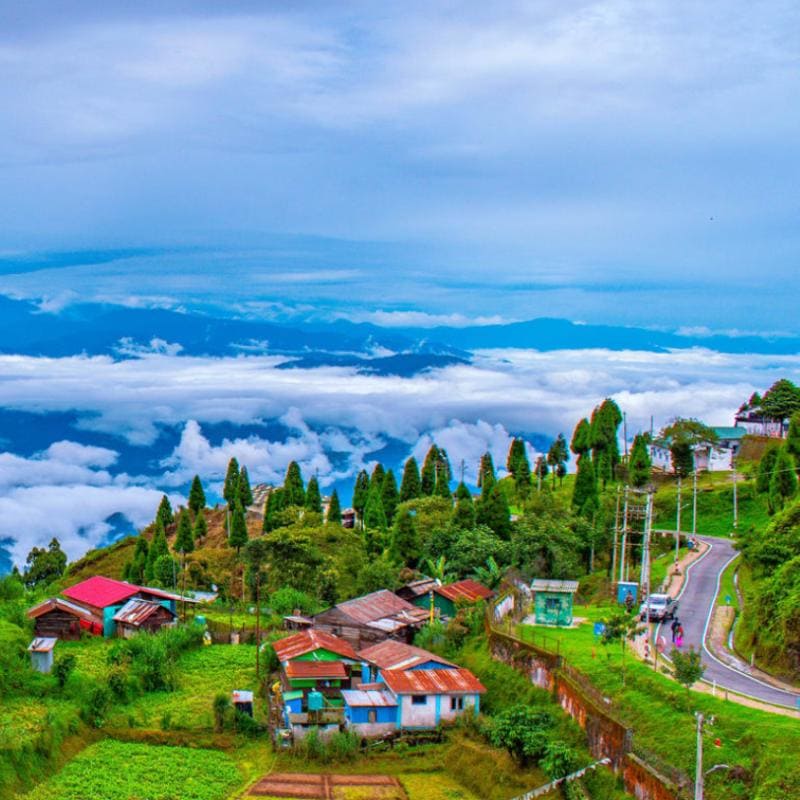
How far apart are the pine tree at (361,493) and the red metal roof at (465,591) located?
2532 centimetres

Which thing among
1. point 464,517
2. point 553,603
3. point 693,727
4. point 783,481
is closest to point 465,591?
point 553,603

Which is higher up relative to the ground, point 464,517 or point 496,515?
point 496,515

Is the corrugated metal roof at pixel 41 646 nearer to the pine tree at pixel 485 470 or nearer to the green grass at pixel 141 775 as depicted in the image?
the green grass at pixel 141 775

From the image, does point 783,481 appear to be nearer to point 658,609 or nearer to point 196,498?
point 658,609

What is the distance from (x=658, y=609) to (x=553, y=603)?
419cm

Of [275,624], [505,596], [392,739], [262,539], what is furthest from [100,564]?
[392,739]

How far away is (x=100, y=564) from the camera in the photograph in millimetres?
82438

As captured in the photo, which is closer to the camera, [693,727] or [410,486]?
[693,727]

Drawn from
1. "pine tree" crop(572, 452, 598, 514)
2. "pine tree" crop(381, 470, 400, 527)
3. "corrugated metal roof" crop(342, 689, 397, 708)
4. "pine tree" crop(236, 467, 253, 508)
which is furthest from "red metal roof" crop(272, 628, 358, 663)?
"pine tree" crop(236, 467, 253, 508)

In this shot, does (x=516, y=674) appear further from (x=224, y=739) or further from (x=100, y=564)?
(x=100, y=564)

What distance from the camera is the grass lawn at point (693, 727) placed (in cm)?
2386

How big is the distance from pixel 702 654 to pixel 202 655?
22844 mm

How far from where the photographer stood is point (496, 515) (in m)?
61.5

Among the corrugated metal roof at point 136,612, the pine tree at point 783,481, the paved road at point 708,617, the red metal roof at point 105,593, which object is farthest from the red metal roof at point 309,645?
the pine tree at point 783,481
